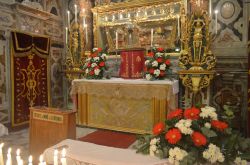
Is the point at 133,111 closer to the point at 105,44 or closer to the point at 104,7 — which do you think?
the point at 105,44

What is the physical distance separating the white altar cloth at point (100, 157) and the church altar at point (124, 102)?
3358mm

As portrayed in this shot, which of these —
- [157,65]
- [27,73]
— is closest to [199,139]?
[157,65]

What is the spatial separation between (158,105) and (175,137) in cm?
381

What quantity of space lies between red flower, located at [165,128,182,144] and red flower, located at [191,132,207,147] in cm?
12

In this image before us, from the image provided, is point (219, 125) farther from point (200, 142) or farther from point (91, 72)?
point (91, 72)

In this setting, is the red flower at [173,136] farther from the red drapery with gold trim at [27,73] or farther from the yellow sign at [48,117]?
the red drapery with gold trim at [27,73]

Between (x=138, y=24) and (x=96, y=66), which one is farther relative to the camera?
Answer: (x=138, y=24)

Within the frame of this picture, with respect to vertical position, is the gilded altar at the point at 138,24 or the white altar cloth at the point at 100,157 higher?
the gilded altar at the point at 138,24

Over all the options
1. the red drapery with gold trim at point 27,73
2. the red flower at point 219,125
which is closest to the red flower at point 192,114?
the red flower at point 219,125

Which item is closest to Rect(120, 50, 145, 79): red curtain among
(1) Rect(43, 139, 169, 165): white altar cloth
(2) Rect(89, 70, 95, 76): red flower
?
(2) Rect(89, 70, 95, 76): red flower

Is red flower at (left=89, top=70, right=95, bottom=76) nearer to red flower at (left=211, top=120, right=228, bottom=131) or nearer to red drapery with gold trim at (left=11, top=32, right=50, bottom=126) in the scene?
red drapery with gold trim at (left=11, top=32, right=50, bottom=126)

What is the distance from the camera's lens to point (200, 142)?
199cm

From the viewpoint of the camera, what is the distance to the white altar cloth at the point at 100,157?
2.17 m

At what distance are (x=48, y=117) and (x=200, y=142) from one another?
9.57ft
